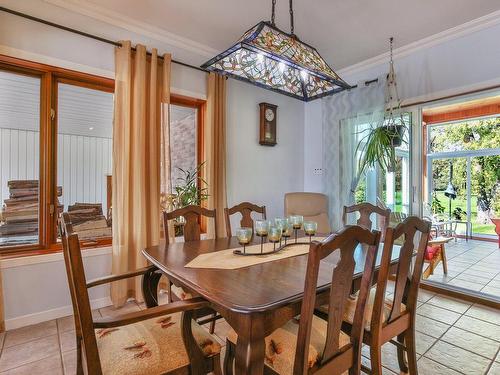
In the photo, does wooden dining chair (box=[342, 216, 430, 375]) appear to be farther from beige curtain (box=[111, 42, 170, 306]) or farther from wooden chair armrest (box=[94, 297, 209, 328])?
beige curtain (box=[111, 42, 170, 306])

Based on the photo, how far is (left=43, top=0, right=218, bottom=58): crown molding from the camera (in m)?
2.51

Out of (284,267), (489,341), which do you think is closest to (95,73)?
(284,267)

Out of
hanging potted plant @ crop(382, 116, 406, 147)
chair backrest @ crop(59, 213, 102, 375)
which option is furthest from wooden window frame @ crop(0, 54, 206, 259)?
hanging potted plant @ crop(382, 116, 406, 147)

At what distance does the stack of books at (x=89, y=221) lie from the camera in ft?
9.18

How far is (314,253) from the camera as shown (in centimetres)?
98

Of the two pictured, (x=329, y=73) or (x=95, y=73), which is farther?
(x=95, y=73)

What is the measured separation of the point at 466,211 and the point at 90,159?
6.39 m

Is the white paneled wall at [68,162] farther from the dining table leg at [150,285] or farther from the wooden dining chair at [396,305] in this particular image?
the wooden dining chair at [396,305]

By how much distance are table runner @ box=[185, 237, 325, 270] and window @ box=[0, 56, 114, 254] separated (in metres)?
1.64

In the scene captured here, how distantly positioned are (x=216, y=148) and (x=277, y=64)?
144 cm

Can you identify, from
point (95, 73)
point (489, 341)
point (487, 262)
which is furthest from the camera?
point (487, 262)

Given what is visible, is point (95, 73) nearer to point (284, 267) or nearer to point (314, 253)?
point (284, 267)

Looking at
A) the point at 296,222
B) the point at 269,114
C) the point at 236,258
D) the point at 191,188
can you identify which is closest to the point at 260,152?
the point at 269,114

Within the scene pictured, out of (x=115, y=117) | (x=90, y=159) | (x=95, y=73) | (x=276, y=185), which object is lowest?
(x=276, y=185)
